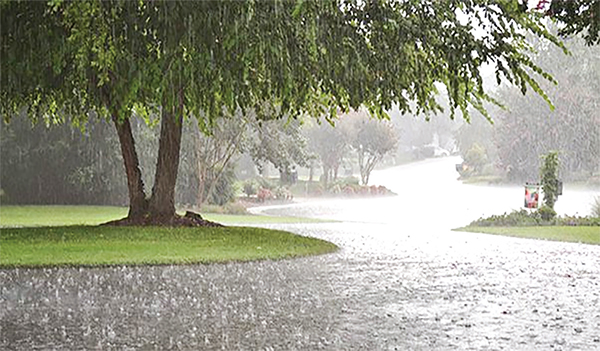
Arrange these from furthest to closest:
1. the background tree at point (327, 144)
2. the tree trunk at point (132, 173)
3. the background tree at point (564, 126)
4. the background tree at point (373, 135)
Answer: the background tree at point (564, 126), the background tree at point (327, 144), the background tree at point (373, 135), the tree trunk at point (132, 173)

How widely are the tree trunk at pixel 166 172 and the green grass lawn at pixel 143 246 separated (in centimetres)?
142

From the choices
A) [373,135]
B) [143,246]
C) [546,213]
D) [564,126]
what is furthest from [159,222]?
[564,126]

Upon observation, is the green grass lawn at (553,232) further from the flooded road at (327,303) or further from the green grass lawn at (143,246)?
the green grass lawn at (143,246)

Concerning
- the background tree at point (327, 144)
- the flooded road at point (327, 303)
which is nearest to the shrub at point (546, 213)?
the flooded road at point (327, 303)

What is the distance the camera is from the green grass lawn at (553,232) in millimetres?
20969

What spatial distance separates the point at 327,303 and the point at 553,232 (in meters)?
15.4

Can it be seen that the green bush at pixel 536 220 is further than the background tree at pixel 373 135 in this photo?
No

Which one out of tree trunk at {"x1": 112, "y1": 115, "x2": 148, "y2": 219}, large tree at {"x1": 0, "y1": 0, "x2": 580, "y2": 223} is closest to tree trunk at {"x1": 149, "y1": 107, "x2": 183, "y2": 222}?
tree trunk at {"x1": 112, "y1": 115, "x2": 148, "y2": 219}

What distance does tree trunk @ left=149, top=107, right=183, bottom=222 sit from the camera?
20.3 metres

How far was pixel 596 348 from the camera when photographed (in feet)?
22.6

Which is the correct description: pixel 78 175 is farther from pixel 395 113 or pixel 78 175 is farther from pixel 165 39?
pixel 395 113

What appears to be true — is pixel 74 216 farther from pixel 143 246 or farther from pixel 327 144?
pixel 327 144

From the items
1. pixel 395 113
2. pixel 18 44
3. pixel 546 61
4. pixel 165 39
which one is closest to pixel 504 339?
pixel 165 39

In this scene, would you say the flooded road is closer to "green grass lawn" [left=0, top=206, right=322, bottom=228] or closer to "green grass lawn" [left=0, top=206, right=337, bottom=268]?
"green grass lawn" [left=0, top=206, right=337, bottom=268]
